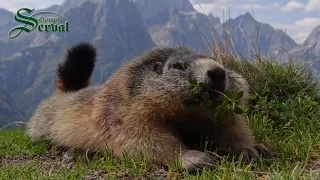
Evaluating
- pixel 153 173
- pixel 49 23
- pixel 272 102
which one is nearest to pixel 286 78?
pixel 272 102

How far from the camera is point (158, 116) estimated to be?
4.27 m

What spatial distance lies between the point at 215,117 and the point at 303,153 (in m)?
1.13

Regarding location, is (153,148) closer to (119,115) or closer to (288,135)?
(119,115)

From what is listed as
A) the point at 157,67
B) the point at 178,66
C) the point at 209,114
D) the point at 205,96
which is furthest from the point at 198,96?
the point at 157,67

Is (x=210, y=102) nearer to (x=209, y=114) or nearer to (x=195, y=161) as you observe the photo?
(x=209, y=114)

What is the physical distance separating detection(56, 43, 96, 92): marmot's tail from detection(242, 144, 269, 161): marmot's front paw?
3.64m

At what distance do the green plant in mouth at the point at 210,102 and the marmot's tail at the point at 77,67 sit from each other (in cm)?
372

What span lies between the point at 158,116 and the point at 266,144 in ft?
5.47

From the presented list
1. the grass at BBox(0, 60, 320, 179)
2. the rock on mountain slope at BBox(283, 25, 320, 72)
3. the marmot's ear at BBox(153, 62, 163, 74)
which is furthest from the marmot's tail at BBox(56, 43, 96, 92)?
the rock on mountain slope at BBox(283, 25, 320, 72)

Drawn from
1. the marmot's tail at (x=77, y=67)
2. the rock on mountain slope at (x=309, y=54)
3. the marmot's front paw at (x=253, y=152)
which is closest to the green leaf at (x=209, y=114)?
the marmot's front paw at (x=253, y=152)

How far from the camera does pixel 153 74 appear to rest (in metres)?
4.48

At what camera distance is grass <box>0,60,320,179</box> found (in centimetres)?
351

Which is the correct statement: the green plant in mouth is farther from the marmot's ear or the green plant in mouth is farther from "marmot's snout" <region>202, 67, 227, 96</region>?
the marmot's ear

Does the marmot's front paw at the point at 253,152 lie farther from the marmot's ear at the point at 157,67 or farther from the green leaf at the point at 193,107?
the marmot's ear at the point at 157,67
